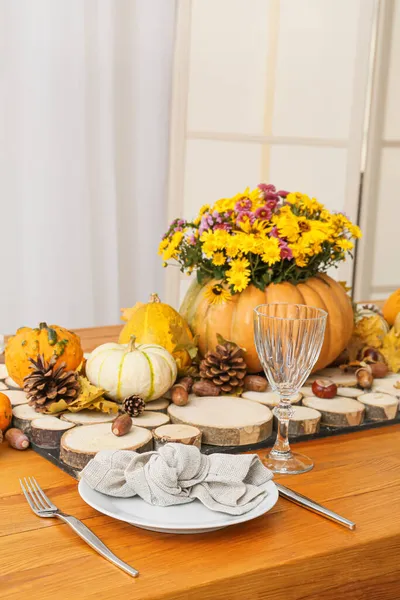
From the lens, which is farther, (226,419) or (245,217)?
(245,217)

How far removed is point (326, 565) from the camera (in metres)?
0.84

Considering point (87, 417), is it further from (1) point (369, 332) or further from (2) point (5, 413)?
(1) point (369, 332)

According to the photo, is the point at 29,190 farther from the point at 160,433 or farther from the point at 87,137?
the point at 160,433

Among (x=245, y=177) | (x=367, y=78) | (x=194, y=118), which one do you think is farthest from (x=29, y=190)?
(x=367, y=78)

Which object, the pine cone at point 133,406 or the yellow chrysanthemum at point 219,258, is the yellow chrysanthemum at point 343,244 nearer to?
the yellow chrysanthemum at point 219,258

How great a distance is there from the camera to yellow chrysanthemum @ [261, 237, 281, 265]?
1362 mm

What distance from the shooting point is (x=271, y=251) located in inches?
53.7


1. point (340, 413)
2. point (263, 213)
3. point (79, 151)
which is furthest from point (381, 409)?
point (79, 151)

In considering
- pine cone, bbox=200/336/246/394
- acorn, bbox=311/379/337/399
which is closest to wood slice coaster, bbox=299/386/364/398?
acorn, bbox=311/379/337/399

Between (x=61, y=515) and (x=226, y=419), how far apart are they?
0.37 metres

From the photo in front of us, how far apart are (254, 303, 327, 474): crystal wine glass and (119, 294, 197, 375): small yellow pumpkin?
0.31m

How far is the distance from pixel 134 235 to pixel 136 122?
465 mm

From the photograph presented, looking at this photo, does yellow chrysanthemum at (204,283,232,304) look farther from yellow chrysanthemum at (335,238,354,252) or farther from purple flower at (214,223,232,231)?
yellow chrysanthemum at (335,238,354,252)

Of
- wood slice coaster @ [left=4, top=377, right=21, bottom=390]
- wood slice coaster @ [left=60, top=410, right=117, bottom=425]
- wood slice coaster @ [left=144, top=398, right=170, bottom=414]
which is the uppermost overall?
wood slice coaster @ [left=60, top=410, right=117, bottom=425]
